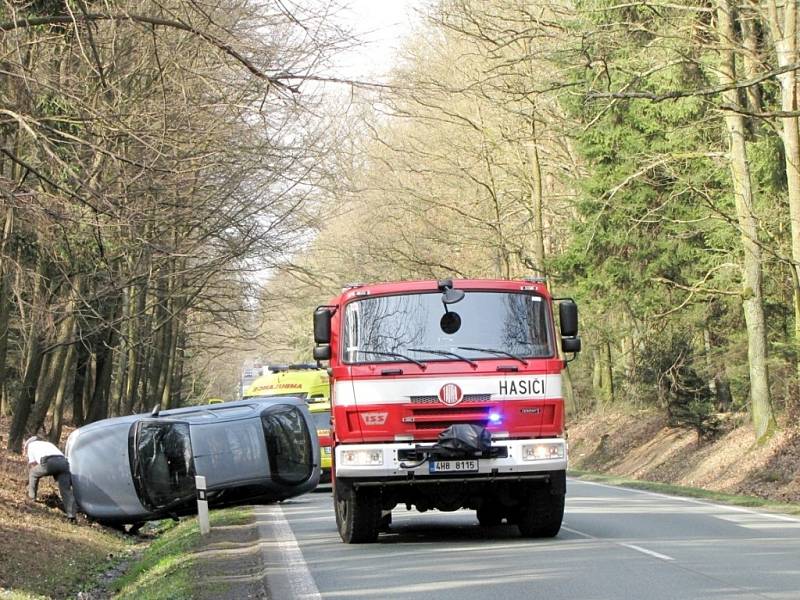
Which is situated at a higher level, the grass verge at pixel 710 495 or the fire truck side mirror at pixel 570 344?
the fire truck side mirror at pixel 570 344

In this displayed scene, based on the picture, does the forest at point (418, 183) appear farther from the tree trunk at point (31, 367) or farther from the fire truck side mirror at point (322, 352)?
the fire truck side mirror at point (322, 352)

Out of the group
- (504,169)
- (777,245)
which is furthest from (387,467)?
(504,169)

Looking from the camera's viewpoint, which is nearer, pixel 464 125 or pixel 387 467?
pixel 387 467

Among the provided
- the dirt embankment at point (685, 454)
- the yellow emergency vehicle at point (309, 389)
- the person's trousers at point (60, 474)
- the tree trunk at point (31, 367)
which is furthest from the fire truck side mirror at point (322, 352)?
the yellow emergency vehicle at point (309, 389)

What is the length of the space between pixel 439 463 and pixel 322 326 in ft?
6.64

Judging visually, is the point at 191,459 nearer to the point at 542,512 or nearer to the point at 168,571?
the point at 168,571

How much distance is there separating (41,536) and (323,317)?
7.20 metres

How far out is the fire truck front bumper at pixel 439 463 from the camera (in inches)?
533

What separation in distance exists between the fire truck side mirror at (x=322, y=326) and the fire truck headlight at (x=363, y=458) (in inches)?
53.1

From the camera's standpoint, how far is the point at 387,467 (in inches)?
533

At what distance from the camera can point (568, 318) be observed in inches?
539

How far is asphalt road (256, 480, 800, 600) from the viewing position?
10031mm

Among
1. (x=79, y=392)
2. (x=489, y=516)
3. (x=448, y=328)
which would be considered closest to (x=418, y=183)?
(x=79, y=392)

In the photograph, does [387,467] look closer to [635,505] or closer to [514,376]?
[514,376]
